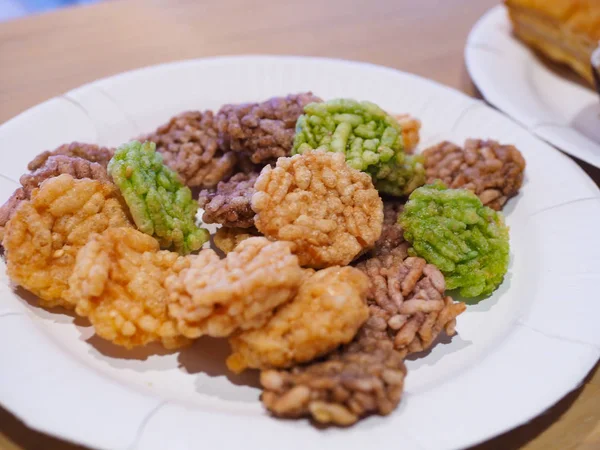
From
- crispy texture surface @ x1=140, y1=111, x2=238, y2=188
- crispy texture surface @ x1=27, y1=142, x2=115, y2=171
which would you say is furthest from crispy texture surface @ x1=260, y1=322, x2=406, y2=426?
crispy texture surface @ x1=27, y1=142, x2=115, y2=171

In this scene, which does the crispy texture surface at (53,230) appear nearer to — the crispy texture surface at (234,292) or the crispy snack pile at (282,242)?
the crispy snack pile at (282,242)

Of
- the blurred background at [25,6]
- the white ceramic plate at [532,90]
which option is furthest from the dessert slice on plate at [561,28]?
the blurred background at [25,6]

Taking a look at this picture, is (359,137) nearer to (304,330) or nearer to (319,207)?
(319,207)

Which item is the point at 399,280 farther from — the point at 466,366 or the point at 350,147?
the point at 350,147

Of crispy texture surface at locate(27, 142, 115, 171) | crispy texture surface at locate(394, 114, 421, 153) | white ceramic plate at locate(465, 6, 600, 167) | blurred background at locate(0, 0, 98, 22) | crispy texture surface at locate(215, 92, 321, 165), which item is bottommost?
white ceramic plate at locate(465, 6, 600, 167)

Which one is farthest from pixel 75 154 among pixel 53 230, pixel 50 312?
pixel 50 312

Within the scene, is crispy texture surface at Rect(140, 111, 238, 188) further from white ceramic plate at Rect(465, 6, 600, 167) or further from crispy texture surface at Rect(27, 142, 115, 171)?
white ceramic plate at Rect(465, 6, 600, 167)
